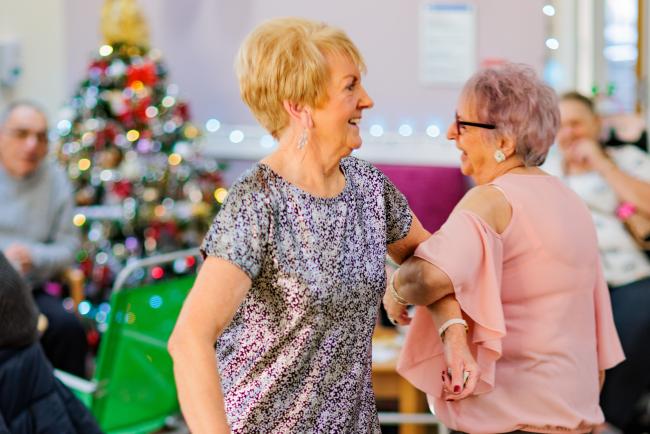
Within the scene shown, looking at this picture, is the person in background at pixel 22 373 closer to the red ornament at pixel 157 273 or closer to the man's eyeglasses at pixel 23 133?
the man's eyeglasses at pixel 23 133

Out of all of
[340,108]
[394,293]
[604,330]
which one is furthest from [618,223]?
[340,108]

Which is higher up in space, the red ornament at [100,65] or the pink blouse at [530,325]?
the red ornament at [100,65]

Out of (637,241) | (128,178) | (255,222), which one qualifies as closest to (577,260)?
(255,222)

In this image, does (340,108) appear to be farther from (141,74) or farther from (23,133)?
(141,74)

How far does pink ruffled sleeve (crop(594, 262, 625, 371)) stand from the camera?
230 centimetres

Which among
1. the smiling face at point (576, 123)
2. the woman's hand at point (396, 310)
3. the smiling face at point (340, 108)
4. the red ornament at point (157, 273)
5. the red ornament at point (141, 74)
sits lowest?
the red ornament at point (157, 273)

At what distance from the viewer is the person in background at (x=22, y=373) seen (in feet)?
7.93

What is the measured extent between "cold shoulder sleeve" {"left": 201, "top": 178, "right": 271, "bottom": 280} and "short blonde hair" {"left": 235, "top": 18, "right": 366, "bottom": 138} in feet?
0.55

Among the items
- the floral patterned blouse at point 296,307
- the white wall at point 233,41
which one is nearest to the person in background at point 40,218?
the white wall at point 233,41

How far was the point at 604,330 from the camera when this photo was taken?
231 centimetres

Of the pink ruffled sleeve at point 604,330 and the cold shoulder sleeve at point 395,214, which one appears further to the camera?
the pink ruffled sleeve at point 604,330

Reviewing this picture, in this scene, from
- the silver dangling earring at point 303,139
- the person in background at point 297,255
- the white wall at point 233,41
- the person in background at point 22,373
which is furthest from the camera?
the white wall at point 233,41

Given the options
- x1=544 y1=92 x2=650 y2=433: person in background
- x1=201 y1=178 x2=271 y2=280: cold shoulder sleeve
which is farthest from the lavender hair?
x1=544 y1=92 x2=650 y2=433: person in background

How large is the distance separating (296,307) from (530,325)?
1.95 feet
